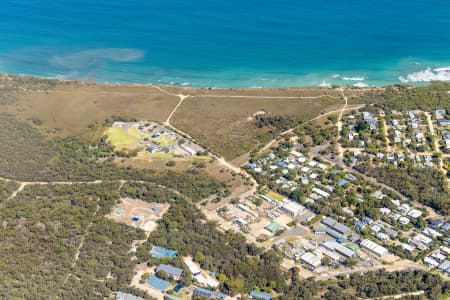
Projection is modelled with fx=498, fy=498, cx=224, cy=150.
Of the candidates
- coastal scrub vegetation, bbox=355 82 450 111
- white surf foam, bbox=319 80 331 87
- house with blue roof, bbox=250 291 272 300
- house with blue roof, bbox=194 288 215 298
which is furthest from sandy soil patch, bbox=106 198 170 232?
white surf foam, bbox=319 80 331 87

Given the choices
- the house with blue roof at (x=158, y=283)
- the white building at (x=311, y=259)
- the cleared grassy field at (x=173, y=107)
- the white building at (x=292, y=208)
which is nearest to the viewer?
the house with blue roof at (x=158, y=283)

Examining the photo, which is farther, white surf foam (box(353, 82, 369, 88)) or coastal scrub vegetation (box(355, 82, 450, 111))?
white surf foam (box(353, 82, 369, 88))

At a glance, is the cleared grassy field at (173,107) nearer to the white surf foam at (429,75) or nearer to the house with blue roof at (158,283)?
the white surf foam at (429,75)

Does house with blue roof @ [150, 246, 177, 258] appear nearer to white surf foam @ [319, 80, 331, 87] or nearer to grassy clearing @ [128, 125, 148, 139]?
grassy clearing @ [128, 125, 148, 139]

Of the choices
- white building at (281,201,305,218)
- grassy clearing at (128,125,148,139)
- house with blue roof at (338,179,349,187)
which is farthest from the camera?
grassy clearing at (128,125,148,139)

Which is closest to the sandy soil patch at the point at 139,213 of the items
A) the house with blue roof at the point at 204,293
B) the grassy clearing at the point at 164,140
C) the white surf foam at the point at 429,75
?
the house with blue roof at the point at 204,293

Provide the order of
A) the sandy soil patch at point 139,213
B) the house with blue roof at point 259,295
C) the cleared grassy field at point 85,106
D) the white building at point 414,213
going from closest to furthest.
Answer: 1. the house with blue roof at point 259,295
2. the sandy soil patch at point 139,213
3. the white building at point 414,213
4. the cleared grassy field at point 85,106
